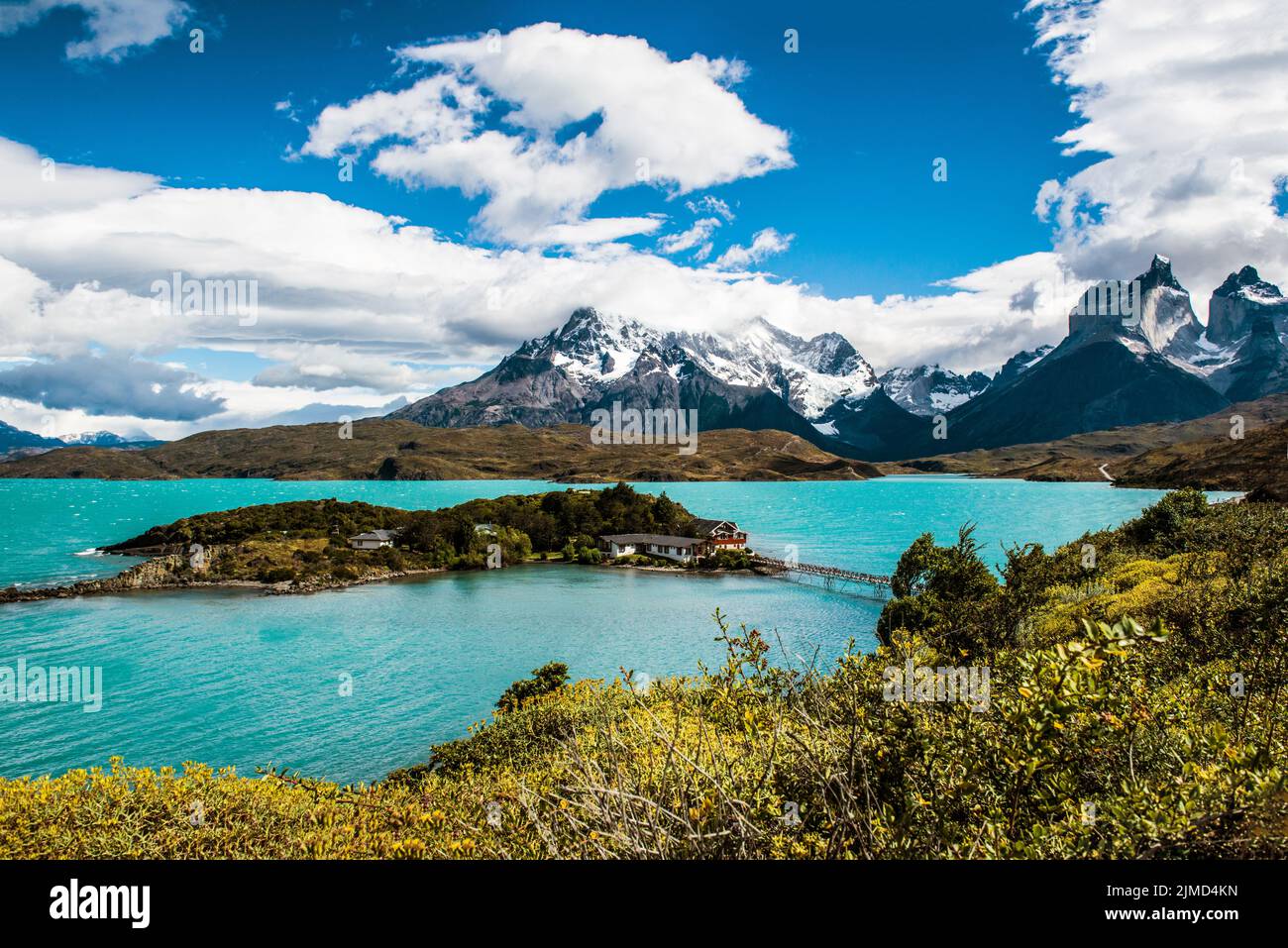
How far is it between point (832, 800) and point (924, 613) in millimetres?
37818

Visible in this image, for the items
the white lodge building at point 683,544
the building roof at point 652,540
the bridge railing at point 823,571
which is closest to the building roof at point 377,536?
the building roof at point 652,540

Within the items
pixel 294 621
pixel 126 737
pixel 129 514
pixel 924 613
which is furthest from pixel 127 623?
pixel 129 514

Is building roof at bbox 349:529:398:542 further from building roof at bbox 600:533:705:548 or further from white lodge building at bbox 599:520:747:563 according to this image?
white lodge building at bbox 599:520:747:563

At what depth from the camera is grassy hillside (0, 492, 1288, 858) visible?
5.04 metres

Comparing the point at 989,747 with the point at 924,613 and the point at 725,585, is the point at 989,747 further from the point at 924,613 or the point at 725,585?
the point at 725,585

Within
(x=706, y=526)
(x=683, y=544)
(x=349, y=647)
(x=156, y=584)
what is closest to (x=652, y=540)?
(x=683, y=544)

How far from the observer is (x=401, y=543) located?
105750 mm

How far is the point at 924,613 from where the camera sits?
136ft

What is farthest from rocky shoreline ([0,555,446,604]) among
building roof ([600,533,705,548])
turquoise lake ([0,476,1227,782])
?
building roof ([600,533,705,548])

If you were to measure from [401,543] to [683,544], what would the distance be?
44.8 m

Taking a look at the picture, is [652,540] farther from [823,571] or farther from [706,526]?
[823,571]

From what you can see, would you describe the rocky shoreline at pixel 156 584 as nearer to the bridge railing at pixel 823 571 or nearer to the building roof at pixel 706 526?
the building roof at pixel 706 526
